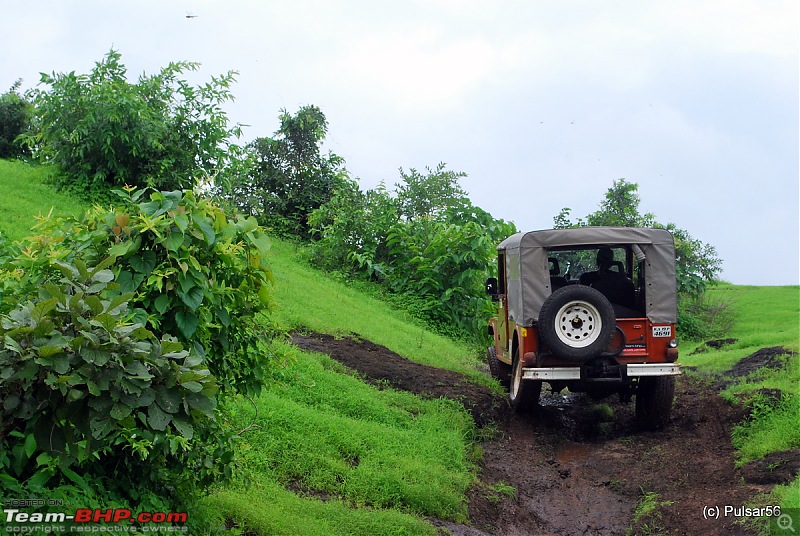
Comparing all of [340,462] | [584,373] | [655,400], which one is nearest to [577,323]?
[584,373]

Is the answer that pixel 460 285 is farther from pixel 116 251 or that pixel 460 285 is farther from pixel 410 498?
pixel 116 251

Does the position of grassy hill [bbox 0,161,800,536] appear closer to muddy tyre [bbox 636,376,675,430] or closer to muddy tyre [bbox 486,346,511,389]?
muddy tyre [bbox 486,346,511,389]

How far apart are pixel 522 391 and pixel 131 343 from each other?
22.9 feet

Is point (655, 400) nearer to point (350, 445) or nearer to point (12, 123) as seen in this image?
point (350, 445)

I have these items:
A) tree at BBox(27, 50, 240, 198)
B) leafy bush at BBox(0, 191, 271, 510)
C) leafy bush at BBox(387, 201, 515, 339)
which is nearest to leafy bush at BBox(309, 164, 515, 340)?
leafy bush at BBox(387, 201, 515, 339)

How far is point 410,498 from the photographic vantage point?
255 inches

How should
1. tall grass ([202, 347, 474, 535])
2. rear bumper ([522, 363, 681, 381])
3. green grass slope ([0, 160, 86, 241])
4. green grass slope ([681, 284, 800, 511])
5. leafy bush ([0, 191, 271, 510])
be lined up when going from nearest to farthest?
leafy bush ([0, 191, 271, 510]) → tall grass ([202, 347, 474, 535]) → green grass slope ([681, 284, 800, 511]) → rear bumper ([522, 363, 681, 381]) → green grass slope ([0, 160, 86, 241])

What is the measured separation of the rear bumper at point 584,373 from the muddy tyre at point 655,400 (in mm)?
367

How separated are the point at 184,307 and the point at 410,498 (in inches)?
120

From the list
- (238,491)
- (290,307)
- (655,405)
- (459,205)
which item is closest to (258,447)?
(238,491)

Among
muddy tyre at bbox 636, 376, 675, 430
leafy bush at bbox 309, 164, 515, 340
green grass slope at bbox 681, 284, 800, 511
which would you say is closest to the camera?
green grass slope at bbox 681, 284, 800, 511

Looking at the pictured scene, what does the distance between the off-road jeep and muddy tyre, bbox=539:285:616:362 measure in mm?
11

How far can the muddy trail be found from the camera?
21.7 feet

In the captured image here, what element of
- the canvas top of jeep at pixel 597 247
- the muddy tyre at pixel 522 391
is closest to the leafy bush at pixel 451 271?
the muddy tyre at pixel 522 391
